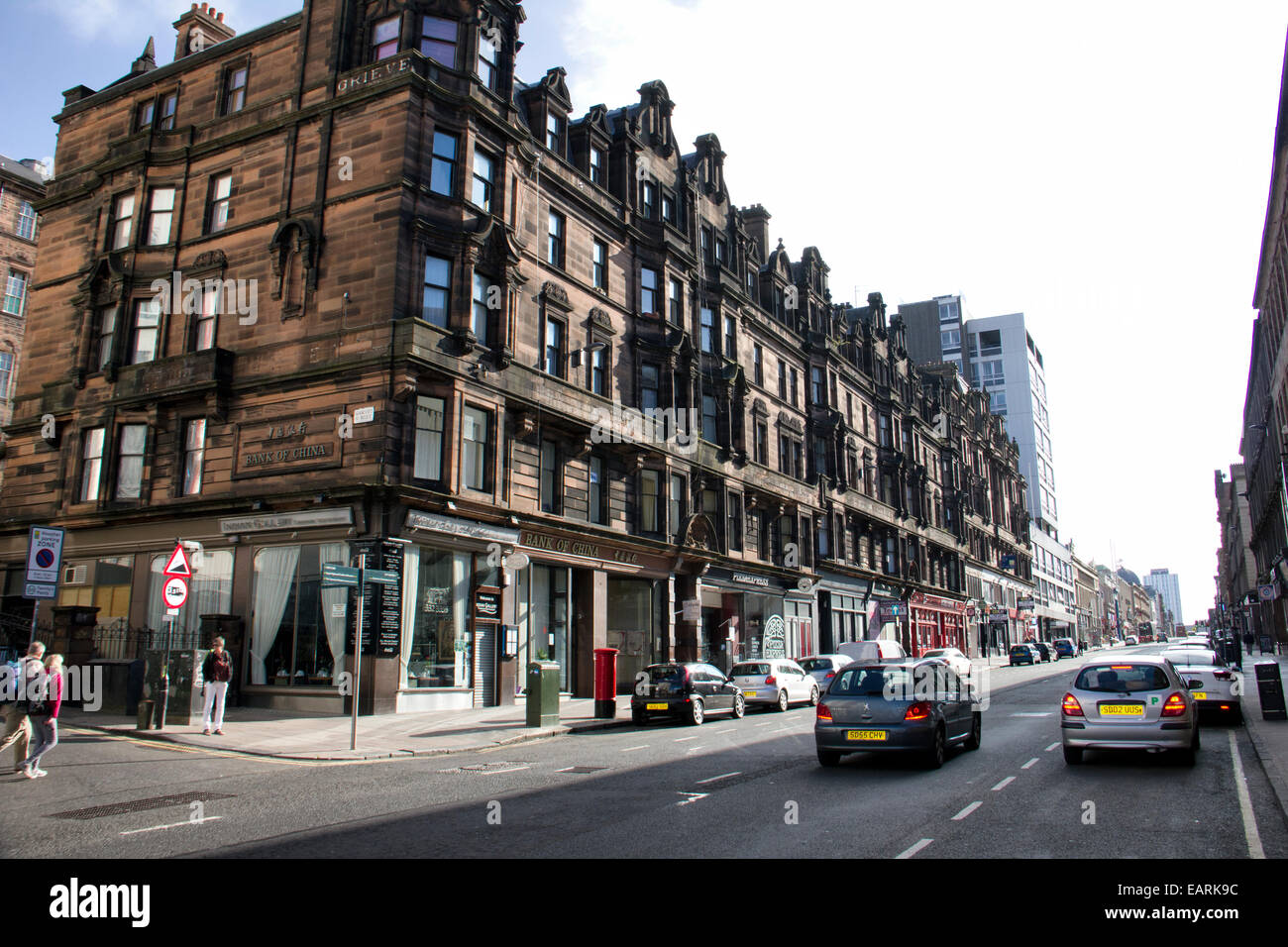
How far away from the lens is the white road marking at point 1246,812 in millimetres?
7593

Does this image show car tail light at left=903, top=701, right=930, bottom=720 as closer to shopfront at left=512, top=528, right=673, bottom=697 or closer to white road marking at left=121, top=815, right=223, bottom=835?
white road marking at left=121, top=815, right=223, bottom=835

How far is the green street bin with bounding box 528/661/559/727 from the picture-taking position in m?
19.1

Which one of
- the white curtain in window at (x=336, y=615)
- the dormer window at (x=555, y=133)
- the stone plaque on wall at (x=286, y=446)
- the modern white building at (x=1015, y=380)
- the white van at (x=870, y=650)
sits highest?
the modern white building at (x=1015, y=380)

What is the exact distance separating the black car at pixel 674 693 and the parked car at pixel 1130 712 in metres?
9.50

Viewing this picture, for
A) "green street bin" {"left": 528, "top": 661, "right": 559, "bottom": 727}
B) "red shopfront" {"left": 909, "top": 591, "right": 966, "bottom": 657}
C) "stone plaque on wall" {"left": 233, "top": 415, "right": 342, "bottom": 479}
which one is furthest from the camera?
"red shopfront" {"left": 909, "top": 591, "right": 966, "bottom": 657}

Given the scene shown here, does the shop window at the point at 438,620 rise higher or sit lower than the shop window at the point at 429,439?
lower

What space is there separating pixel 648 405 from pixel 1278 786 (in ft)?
79.9

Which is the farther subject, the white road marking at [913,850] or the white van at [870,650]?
the white van at [870,650]

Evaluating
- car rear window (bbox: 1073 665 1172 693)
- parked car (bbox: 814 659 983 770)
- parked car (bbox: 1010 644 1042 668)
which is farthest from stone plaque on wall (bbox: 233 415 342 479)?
parked car (bbox: 1010 644 1042 668)

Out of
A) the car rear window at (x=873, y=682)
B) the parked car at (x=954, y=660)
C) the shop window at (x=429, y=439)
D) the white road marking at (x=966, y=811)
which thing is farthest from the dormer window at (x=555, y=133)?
the white road marking at (x=966, y=811)

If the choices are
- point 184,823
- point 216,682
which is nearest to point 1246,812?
point 184,823

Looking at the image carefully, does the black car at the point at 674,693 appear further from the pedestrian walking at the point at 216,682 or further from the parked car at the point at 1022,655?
the parked car at the point at 1022,655

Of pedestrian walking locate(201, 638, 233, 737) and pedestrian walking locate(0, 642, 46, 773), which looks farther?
pedestrian walking locate(201, 638, 233, 737)

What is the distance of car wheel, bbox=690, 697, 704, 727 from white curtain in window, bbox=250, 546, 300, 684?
10.7m
